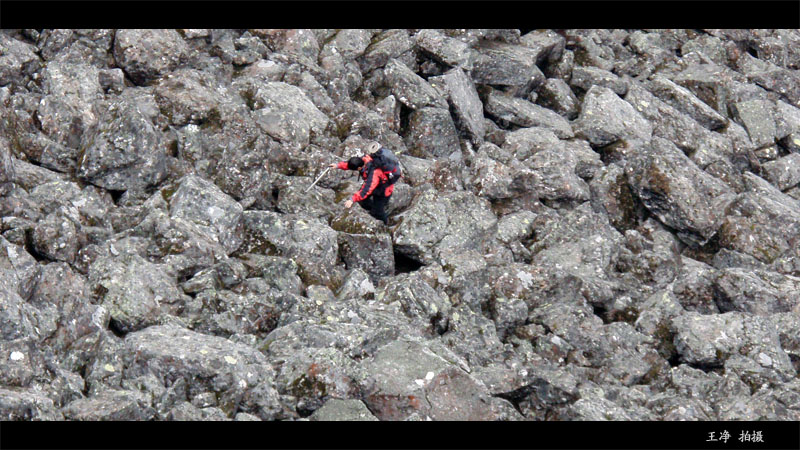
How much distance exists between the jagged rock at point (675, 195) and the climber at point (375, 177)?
884cm

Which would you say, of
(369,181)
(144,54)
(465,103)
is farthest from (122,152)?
(465,103)

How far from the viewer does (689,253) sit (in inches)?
1104

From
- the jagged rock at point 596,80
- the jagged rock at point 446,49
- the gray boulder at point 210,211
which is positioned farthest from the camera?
the jagged rock at point 596,80

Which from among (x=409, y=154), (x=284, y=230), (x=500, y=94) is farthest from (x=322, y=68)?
(x=284, y=230)

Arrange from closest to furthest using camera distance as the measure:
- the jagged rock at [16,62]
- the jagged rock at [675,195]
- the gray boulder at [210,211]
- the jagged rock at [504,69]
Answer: the gray boulder at [210,211] → the jagged rock at [16,62] → the jagged rock at [675,195] → the jagged rock at [504,69]

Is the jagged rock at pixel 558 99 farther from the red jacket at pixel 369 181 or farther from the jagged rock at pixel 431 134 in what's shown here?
the red jacket at pixel 369 181

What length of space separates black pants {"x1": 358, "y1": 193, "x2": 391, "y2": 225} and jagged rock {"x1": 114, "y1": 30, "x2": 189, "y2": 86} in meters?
7.88

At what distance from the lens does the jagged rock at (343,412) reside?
50.7ft

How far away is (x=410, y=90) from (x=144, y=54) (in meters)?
8.98

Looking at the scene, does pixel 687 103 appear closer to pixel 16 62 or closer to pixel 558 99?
pixel 558 99

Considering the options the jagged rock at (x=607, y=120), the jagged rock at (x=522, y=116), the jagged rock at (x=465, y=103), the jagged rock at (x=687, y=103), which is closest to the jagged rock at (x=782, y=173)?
the jagged rock at (x=687, y=103)

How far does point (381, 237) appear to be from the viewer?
75.2ft

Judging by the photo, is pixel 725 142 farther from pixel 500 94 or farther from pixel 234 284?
pixel 234 284

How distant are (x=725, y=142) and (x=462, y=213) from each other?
14.7 meters
